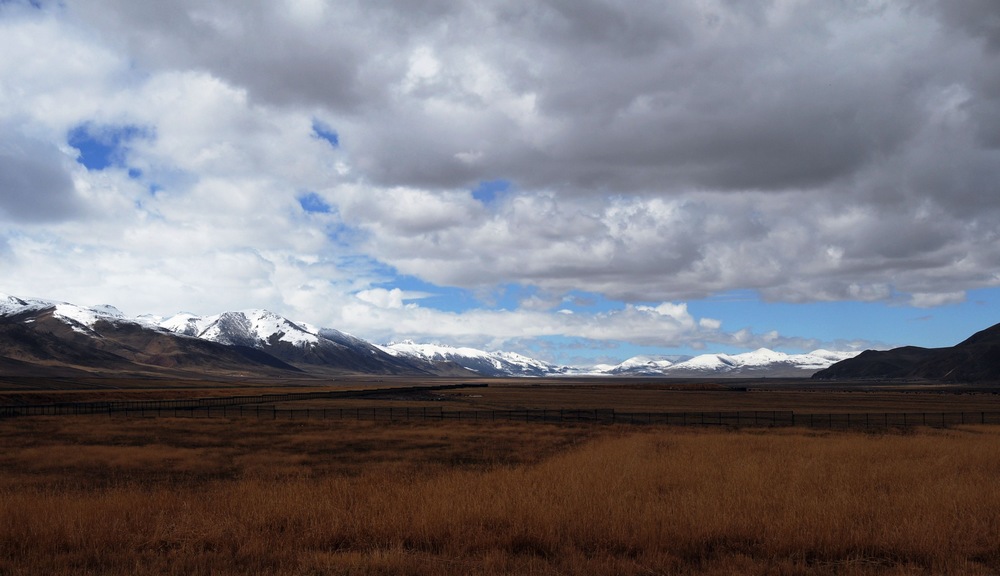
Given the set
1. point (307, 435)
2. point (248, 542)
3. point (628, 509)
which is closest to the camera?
point (248, 542)

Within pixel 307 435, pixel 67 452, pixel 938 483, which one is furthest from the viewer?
pixel 307 435

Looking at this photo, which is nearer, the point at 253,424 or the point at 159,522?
the point at 159,522

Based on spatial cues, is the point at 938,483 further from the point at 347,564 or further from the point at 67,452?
the point at 67,452

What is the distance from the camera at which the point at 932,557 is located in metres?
11.5

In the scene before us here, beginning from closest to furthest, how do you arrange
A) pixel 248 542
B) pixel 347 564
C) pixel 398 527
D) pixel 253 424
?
1. pixel 347 564
2. pixel 248 542
3. pixel 398 527
4. pixel 253 424

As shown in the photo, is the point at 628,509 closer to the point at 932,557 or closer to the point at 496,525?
the point at 496,525

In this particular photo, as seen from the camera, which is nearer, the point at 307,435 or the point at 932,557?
the point at 932,557

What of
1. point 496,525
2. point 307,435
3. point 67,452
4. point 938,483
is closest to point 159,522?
point 496,525

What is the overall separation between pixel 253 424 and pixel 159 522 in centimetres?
4388

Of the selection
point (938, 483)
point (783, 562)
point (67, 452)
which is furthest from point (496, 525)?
point (67, 452)

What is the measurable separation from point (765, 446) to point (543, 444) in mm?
11994

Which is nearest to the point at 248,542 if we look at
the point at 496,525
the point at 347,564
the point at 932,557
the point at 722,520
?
the point at 347,564

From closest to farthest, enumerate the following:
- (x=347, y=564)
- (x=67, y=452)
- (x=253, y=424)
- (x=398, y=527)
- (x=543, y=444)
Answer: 1. (x=347, y=564)
2. (x=398, y=527)
3. (x=67, y=452)
4. (x=543, y=444)
5. (x=253, y=424)

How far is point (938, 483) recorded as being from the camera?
18.0 meters
